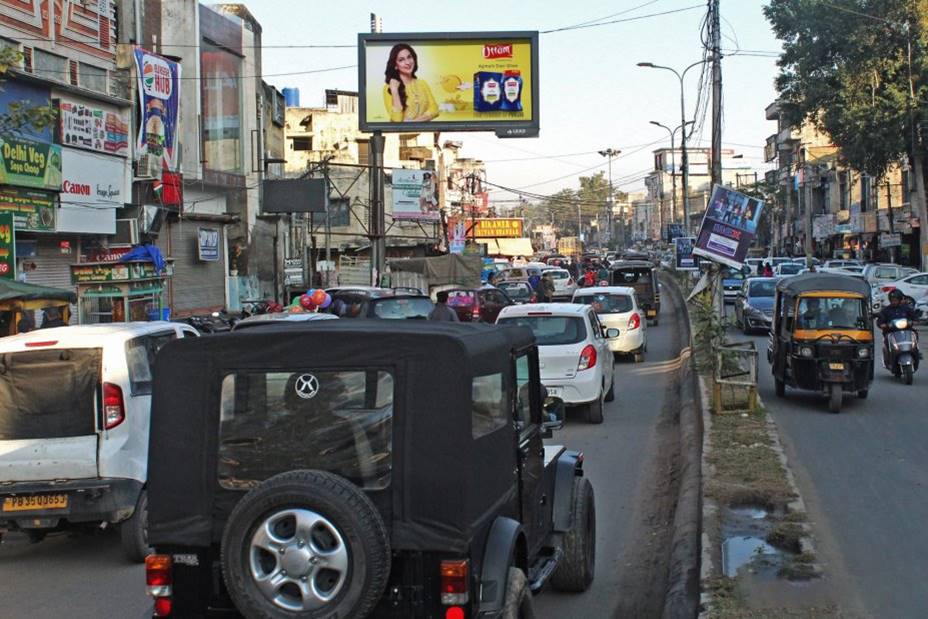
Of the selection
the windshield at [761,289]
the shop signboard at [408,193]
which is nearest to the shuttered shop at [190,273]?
the windshield at [761,289]

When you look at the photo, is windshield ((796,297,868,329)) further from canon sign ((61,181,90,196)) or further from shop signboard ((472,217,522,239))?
shop signboard ((472,217,522,239))

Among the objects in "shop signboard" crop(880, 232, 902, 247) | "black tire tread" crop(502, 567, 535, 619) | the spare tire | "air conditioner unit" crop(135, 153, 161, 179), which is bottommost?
"black tire tread" crop(502, 567, 535, 619)

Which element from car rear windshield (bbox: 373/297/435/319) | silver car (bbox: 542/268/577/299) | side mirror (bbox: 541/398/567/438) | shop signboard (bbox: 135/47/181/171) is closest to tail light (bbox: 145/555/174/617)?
side mirror (bbox: 541/398/567/438)

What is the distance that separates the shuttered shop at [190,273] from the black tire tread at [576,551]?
2755 cm

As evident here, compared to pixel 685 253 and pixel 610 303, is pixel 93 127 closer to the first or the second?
pixel 610 303

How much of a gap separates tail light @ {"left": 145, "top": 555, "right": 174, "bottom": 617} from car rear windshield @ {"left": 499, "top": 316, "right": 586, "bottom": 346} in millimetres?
10786

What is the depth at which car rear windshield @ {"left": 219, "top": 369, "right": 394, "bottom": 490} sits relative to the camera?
4.74m

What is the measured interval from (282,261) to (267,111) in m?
6.57

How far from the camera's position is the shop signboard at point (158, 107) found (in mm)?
30641

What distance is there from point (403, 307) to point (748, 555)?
15482 millimetres

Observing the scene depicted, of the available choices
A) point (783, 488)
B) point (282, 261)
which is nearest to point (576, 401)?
point (783, 488)

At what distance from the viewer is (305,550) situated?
4.37m

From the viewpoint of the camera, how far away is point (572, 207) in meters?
189

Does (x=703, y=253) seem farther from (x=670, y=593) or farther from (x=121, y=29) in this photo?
(x=121, y=29)
